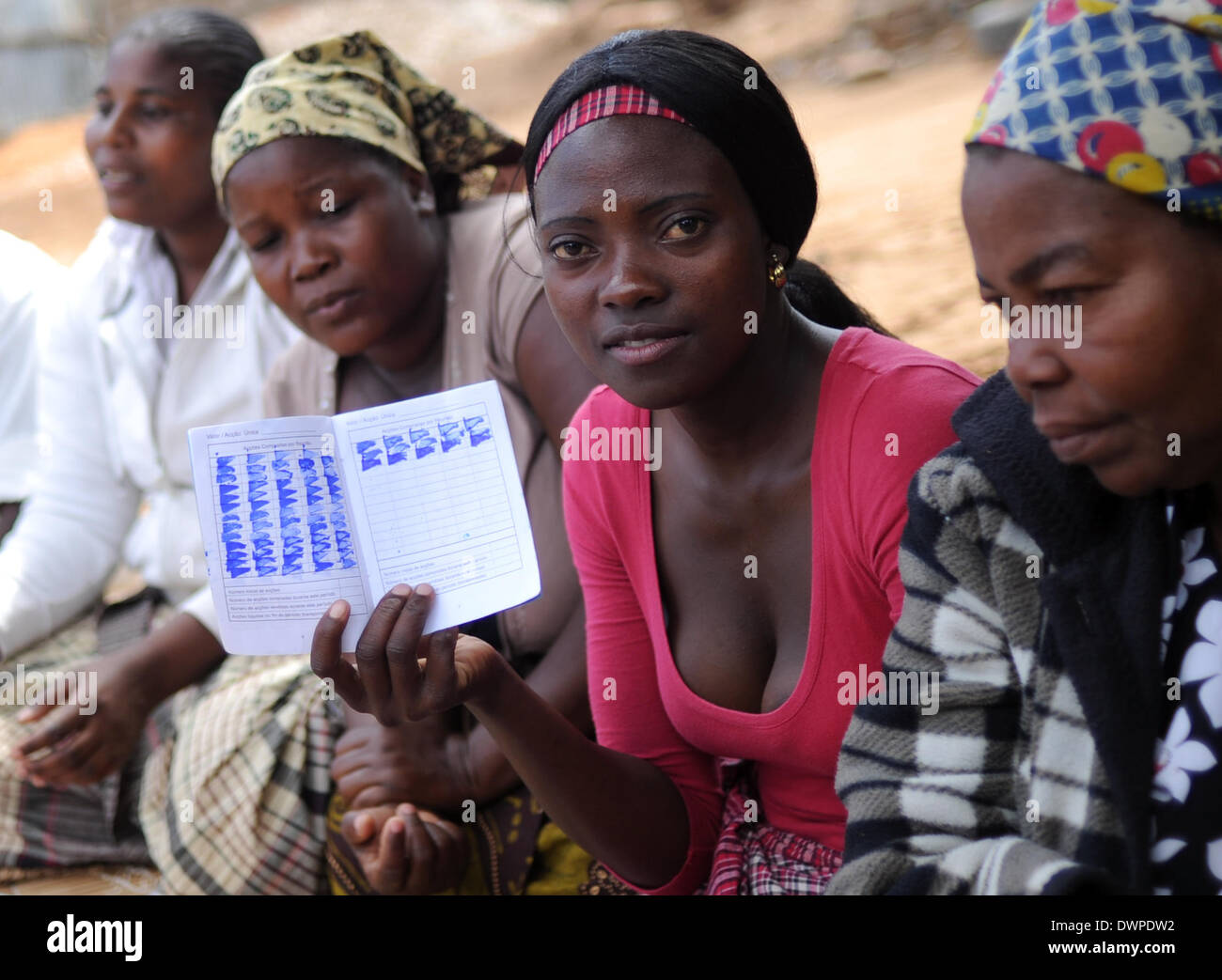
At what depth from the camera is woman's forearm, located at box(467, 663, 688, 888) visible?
6.27 feet

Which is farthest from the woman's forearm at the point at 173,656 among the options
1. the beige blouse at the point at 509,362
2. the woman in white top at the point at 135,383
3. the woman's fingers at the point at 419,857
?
the woman's fingers at the point at 419,857

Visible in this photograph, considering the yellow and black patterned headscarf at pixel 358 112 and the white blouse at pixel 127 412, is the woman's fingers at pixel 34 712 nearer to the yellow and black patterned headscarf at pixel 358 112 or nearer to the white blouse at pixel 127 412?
the white blouse at pixel 127 412

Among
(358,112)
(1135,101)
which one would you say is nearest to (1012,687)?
(1135,101)

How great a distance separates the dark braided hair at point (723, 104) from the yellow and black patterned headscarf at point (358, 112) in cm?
84

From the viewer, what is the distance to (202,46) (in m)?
3.34

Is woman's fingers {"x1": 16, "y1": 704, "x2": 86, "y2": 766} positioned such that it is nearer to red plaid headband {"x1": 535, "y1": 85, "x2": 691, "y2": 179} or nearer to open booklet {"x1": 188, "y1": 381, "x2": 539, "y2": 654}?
open booklet {"x1": 188, "y1": 381, "x2": 539, "y2": 654}

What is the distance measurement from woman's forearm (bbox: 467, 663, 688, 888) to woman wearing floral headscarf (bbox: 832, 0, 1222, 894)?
0.50m

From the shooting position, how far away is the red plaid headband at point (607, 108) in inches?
71.2

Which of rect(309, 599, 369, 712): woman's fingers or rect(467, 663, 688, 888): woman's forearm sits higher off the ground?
rect(309, 599, 369, 712): woman's fingers

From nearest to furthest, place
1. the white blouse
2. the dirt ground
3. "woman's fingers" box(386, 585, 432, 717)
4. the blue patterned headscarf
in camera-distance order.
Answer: the blue patterned headscarf, "woman's fingers" box(386, 585, 432, 717), the white blouse, the dirt ground

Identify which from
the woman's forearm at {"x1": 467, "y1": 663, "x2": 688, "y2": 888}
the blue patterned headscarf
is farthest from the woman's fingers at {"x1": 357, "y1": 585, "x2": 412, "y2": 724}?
the blue patterned headscarf

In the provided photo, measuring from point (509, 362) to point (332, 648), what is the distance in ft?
3.25

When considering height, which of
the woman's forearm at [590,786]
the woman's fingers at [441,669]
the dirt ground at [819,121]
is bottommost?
the woman's forearm at [590,786]

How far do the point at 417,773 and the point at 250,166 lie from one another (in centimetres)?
127
